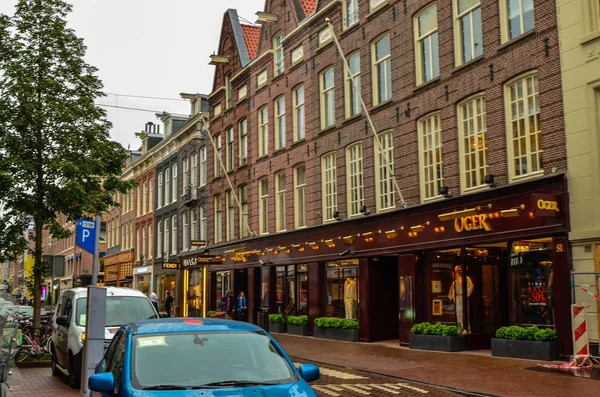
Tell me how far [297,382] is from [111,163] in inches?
542

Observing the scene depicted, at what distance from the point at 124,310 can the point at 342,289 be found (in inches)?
502

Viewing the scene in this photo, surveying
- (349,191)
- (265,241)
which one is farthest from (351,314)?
(265,241)

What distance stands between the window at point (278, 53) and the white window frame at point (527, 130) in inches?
599

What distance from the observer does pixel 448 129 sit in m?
20.5

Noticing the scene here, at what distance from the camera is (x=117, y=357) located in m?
6.70

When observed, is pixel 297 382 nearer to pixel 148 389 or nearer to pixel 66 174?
pixel 148 389

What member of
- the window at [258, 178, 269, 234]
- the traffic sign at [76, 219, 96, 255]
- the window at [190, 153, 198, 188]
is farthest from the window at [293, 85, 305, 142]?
the traffic sign at [76, 219, 96, 255]

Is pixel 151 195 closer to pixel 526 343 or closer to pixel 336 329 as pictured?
pixel 336 329

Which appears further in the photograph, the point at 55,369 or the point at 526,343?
the point at 526,343

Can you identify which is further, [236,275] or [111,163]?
[236,275]

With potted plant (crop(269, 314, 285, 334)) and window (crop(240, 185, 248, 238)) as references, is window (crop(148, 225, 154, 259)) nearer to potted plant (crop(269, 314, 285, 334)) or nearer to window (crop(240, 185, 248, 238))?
window (crop(240, 185, 248, 238))

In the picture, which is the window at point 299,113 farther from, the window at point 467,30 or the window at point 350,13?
the window at point 467,30

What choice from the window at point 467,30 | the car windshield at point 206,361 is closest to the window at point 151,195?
the window at point 467,30

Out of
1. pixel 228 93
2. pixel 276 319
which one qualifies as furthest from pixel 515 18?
pixel 228 93
